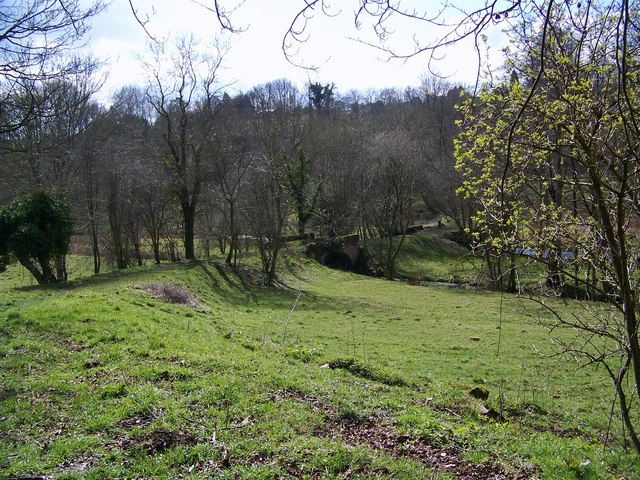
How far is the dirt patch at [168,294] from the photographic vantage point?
17984mm

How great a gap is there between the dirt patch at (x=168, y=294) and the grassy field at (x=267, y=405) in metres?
2.94

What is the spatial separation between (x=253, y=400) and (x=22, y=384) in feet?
10.2

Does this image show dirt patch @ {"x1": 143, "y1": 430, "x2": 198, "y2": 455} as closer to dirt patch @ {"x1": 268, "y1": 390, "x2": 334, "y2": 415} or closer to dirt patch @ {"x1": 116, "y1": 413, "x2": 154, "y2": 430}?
dirt patch @ {"x1": 116, "y1": 413, "x2": 154, "y2": 430}

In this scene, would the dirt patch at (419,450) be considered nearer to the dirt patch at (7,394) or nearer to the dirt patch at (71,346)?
the dirt patch at (7,394)

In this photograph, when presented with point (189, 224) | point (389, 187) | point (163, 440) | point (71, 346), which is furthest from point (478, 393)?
point (389, 187)

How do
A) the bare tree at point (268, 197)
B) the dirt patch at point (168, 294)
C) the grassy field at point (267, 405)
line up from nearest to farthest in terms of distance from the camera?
the grassy field at point (267, 405) → the dirt patch at point (168, 294) → the bare tree at point (268, 197)

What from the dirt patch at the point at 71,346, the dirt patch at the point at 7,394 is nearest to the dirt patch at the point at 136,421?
A: the dirt patch at the point at 7,394

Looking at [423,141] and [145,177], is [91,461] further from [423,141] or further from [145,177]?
[423,141]

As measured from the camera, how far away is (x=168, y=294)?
61.0ft

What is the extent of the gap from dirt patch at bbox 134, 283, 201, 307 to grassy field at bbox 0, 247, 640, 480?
2.94 m

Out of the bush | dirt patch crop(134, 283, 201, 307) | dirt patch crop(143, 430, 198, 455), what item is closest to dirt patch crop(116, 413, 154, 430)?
dirt patch crop(143, 430, 198, 455)

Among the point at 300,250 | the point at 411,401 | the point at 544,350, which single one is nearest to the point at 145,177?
the point at 300,250

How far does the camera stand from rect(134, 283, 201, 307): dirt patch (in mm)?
17984

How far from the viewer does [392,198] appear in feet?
124
